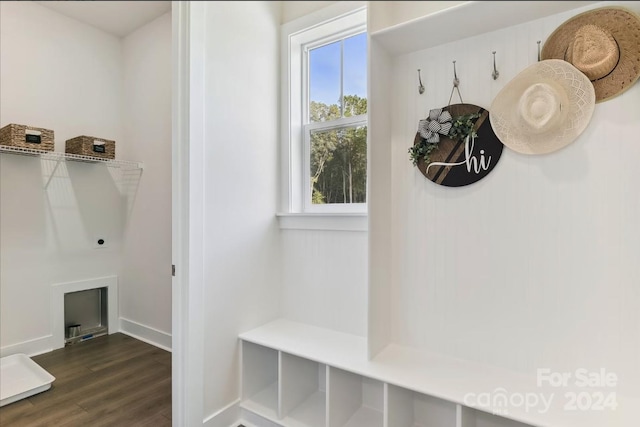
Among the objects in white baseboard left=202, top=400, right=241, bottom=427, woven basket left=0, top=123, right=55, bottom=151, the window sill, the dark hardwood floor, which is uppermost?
woven basket left=0, top=123, right=55, bottom=151

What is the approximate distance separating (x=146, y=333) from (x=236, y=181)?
5.40ft

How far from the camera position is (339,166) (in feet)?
5.80

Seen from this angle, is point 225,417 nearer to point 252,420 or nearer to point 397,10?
point 252,420

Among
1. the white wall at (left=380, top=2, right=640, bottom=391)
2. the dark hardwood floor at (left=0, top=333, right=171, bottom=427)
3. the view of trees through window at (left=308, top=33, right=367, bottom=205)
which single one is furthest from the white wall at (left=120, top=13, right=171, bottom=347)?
the white wall at (left=380, top=2, right=640, bottom=391)

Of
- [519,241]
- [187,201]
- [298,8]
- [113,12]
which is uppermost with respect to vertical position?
[298,8]

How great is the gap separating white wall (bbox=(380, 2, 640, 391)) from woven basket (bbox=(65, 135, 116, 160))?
80.2 inches

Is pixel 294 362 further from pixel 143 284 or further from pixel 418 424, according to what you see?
pixel 143 284

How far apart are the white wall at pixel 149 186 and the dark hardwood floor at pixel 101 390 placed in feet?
0.86

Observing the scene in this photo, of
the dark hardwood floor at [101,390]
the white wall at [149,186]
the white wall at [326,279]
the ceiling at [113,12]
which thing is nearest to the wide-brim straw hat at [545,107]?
the white wall at [326,279]

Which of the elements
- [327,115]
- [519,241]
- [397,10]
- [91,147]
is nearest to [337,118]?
[327,115]

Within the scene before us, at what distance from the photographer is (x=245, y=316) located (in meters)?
1.61

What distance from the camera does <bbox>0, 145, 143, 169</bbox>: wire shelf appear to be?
1950mm

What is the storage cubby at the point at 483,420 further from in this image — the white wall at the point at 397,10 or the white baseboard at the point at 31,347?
the white baseboard at the point at 31,347

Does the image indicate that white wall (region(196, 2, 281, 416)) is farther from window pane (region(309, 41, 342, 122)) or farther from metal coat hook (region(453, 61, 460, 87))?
metal coat hook (region(453, 61, 460, 87))
